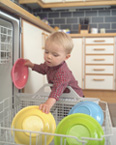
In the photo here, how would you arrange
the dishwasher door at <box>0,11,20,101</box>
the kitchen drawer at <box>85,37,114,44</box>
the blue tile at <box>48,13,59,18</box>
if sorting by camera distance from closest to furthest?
1. the dishwasher door at <box>0,11,20,101</box>
2. the kitchen drawer at <box>85,37,114,44</box>
3. the blue tile at <box>48,13,59,18</box>

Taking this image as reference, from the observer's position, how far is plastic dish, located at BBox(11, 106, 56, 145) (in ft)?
2.41

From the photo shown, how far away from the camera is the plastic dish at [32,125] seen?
735 millimetres

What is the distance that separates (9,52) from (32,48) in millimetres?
414

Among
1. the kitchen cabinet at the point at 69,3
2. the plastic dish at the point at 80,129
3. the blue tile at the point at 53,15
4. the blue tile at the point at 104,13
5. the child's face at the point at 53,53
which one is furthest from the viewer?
the blue tile at the point at 53,15

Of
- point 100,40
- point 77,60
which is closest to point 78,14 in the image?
point 100,40

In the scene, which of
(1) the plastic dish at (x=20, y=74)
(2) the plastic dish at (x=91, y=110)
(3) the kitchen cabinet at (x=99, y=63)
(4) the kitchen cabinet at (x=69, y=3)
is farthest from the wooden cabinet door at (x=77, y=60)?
(2) the plastic dish at (x=91, y=110)

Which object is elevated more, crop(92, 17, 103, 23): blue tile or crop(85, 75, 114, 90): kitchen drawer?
crop(92, 17, 103, 23): blue tile

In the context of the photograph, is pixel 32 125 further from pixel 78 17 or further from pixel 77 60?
pixel 78 17

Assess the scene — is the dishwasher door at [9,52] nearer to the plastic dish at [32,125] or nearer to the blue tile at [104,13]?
the plastic dish at [32,125]

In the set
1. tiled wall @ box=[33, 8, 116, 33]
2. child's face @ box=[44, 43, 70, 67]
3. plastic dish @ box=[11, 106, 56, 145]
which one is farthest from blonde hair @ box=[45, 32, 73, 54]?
tiled wall @ box=[33, 8, 116, 33]

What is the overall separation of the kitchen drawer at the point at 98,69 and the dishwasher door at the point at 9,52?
174cm

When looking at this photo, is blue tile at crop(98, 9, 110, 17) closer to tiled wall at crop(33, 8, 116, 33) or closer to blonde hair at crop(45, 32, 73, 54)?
tiled wall at crop(33, 8, 116, 33)

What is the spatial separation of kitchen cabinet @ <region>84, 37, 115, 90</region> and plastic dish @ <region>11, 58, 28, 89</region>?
1.65 metres

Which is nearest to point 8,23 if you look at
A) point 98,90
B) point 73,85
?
point 73,85
